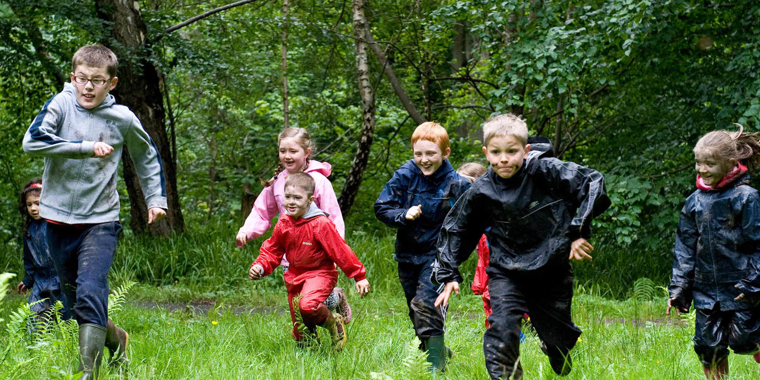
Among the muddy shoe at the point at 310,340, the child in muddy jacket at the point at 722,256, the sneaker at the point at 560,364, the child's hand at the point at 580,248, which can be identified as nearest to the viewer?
the child's hand at the point at 580,248

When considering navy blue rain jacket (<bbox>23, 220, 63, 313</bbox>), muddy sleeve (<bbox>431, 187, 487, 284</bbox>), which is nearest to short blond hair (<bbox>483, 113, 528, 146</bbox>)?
muddy sleeve (<bbox>431, 187, 487, 284</bbox>)

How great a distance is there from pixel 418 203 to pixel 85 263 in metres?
2.12

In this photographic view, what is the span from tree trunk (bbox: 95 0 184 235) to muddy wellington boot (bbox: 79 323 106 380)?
580 cm

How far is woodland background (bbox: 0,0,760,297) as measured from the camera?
8859 millimetres

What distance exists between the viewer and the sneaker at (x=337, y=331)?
16.3ft

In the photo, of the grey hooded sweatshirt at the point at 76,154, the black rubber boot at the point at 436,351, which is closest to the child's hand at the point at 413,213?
the black rubber boot at the point at 436,351

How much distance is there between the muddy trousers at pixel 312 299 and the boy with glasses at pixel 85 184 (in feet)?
3.77

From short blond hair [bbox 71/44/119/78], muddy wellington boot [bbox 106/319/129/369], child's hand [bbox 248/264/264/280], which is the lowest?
muddy wellington boot [bbox 106/319/129/369]

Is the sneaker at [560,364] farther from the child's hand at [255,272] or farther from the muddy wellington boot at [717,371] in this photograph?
the child's hand at [255,272]

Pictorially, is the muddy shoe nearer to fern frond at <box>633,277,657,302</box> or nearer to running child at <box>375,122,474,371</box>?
running child at <box>375,122,474,371</box>

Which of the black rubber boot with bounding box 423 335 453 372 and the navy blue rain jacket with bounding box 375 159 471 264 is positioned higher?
the navy blue rain jacket with bounding box 375 159 471 264

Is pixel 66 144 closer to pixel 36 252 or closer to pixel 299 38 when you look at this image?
pixel 36 252

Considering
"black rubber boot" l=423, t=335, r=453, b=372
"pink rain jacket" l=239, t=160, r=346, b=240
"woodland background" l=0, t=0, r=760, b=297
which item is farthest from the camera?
"woodland background" l=0, t=0, r=760, b=297

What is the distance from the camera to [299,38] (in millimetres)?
12289
